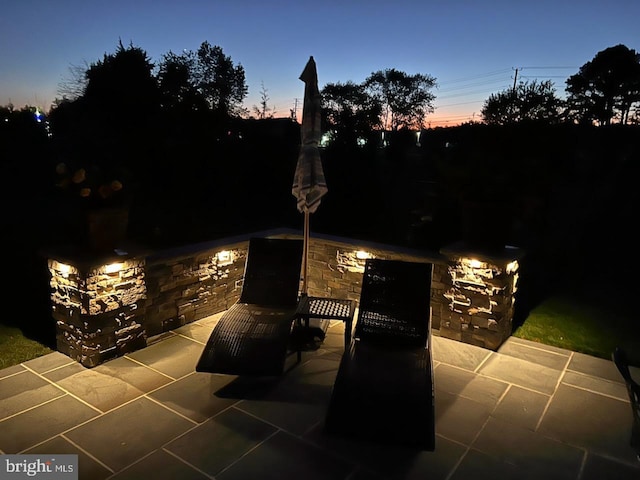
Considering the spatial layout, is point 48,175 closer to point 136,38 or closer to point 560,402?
point 136,38

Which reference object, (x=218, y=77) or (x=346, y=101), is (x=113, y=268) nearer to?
(x=218, y=77)

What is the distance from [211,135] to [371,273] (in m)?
16.3

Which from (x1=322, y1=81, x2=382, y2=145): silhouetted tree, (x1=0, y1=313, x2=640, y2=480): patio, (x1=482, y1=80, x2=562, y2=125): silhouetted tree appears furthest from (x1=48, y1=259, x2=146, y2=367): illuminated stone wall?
(x1=322, y1=81, x2=382, y2=145): silhouetted tree

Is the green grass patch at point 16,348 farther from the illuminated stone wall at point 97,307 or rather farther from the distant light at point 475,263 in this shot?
the distant light at point 475,263

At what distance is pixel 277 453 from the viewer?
3.15 m

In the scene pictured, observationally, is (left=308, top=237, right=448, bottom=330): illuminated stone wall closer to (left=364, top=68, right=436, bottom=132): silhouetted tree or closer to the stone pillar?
the stone pillar

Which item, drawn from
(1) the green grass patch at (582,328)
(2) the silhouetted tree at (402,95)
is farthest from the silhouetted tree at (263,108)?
(1) the green grass patch at (582,328)

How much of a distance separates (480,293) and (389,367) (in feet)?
6.23

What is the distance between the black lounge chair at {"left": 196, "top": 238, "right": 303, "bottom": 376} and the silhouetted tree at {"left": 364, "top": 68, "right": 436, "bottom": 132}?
138ft

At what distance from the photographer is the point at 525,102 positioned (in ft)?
85.6

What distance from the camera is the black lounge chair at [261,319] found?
12.9ft

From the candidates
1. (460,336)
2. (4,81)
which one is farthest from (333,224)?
(4,81)

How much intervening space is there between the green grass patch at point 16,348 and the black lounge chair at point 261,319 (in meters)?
2.18

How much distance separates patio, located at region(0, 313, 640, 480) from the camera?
9.92 feet
